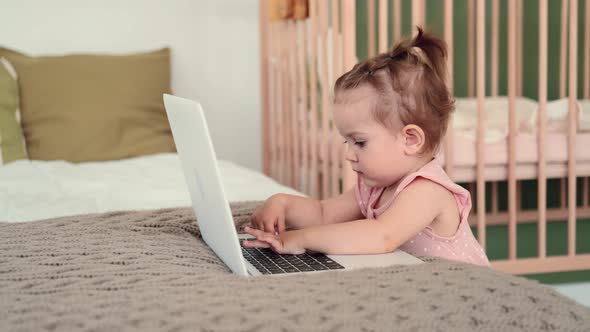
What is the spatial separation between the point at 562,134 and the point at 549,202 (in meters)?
1.07

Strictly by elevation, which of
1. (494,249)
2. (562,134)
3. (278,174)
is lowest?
(494,249)

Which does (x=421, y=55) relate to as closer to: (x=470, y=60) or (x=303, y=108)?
(x=303, y=108)

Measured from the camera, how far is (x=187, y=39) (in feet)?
9.96

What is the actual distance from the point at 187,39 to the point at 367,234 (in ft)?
6.80

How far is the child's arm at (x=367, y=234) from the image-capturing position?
1104mm

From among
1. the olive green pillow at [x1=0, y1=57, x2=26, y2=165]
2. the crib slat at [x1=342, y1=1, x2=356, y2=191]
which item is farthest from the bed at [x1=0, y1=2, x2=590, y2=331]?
the olive green pillow at [x1=0, y1=57, x2=26, y2=165]

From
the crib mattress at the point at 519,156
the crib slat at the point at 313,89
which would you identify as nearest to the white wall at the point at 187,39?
the crib slat at the point at 313,89

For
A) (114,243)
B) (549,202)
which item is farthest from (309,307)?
(549,202)

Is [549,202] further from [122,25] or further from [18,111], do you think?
[18,111]

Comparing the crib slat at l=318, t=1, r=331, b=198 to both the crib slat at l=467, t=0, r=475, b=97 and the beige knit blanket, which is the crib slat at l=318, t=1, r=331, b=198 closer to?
the crib slat at l=467, t=0, r=475, b=97

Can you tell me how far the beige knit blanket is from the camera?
736 mm

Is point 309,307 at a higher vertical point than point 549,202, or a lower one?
higher

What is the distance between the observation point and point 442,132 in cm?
130

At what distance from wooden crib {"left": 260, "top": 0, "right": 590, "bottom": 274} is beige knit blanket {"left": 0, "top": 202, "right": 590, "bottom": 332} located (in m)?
1.07
